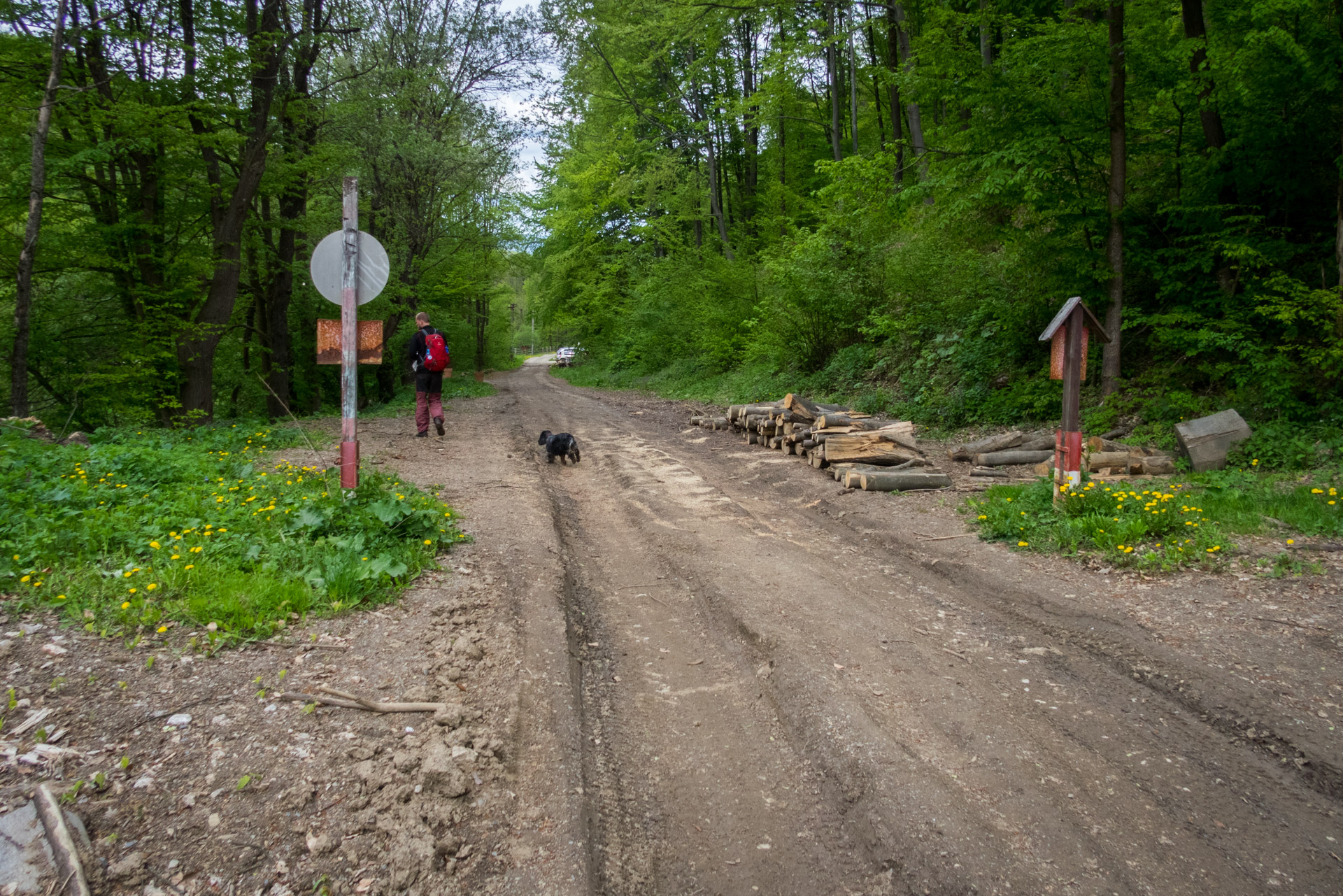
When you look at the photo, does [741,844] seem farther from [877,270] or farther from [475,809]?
[877,270]

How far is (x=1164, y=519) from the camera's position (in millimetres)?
6172

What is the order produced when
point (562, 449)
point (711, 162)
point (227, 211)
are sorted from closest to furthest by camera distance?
point (562, 449) < point (227, 211) < point (711, 162)

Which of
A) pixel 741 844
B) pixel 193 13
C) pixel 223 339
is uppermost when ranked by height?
pixel 193 13

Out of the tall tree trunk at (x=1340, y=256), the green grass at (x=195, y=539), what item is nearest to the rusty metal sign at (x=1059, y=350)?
the tall tree trunk at (x=1340, y=256)

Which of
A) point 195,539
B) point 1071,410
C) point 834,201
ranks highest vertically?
point 834,201

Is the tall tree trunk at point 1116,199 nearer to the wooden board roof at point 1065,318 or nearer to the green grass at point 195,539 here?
the wooden board roof at point 1065,318

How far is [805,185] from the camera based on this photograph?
29.2 meters

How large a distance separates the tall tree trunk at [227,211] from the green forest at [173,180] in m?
0.04

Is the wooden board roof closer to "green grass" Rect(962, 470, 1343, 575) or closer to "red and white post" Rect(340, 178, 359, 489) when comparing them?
"green grass" Rect(962, 470, 1343, 575)

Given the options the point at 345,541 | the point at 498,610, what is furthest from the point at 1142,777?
the point at 345,541

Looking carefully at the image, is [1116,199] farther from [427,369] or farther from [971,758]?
[427,369]

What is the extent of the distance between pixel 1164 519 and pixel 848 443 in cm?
413

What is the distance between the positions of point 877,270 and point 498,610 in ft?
44.6

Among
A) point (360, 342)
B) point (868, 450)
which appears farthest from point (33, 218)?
point (868, 450)
